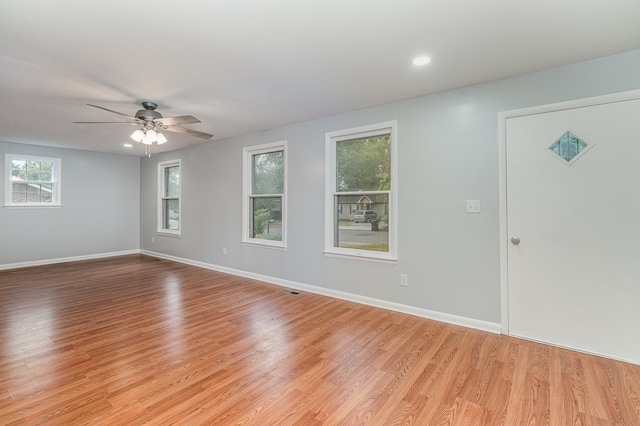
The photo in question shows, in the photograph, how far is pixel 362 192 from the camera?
12.6 ft

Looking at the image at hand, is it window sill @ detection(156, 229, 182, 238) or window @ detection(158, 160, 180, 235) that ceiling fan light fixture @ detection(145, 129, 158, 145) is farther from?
window sill @ detection(156, 229, 182, 238)

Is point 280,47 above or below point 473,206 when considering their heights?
above

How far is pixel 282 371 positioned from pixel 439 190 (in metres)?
2.35

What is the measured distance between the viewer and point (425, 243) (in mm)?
3309

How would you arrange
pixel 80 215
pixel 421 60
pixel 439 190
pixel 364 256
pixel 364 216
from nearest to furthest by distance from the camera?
pixel 421 60, pixel 439 190, pixel 364 256, pixel 364 216, pixel 80 215

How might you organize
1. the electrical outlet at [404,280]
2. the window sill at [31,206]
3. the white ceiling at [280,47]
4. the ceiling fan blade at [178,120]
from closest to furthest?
the white ceiling at [280,47]
the ceiling fan blade at [178,120]
the electrical outlet at [404,280]
the window sill at [31,206]

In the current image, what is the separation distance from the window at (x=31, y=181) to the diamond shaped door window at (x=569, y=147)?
27.6ft

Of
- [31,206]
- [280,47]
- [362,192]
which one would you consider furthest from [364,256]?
[31,206]

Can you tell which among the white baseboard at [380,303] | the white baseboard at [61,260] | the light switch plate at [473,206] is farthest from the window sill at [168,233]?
the light switch plate at [473,206]

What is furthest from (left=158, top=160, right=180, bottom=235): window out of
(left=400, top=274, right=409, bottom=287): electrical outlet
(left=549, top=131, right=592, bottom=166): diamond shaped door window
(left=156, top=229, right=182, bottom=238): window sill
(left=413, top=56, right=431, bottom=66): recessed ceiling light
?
(left=549, top=131, right=592, bottom=166): diamond shaped door window

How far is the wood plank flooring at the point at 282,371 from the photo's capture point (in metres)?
1.78

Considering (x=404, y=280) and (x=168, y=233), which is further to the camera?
(x=168, y=233)

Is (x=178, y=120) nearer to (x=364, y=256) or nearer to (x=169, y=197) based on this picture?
(x=364, y=256)

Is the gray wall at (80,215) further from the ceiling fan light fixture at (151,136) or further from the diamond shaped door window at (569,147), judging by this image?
the diamond shaped door window at (569,147)
